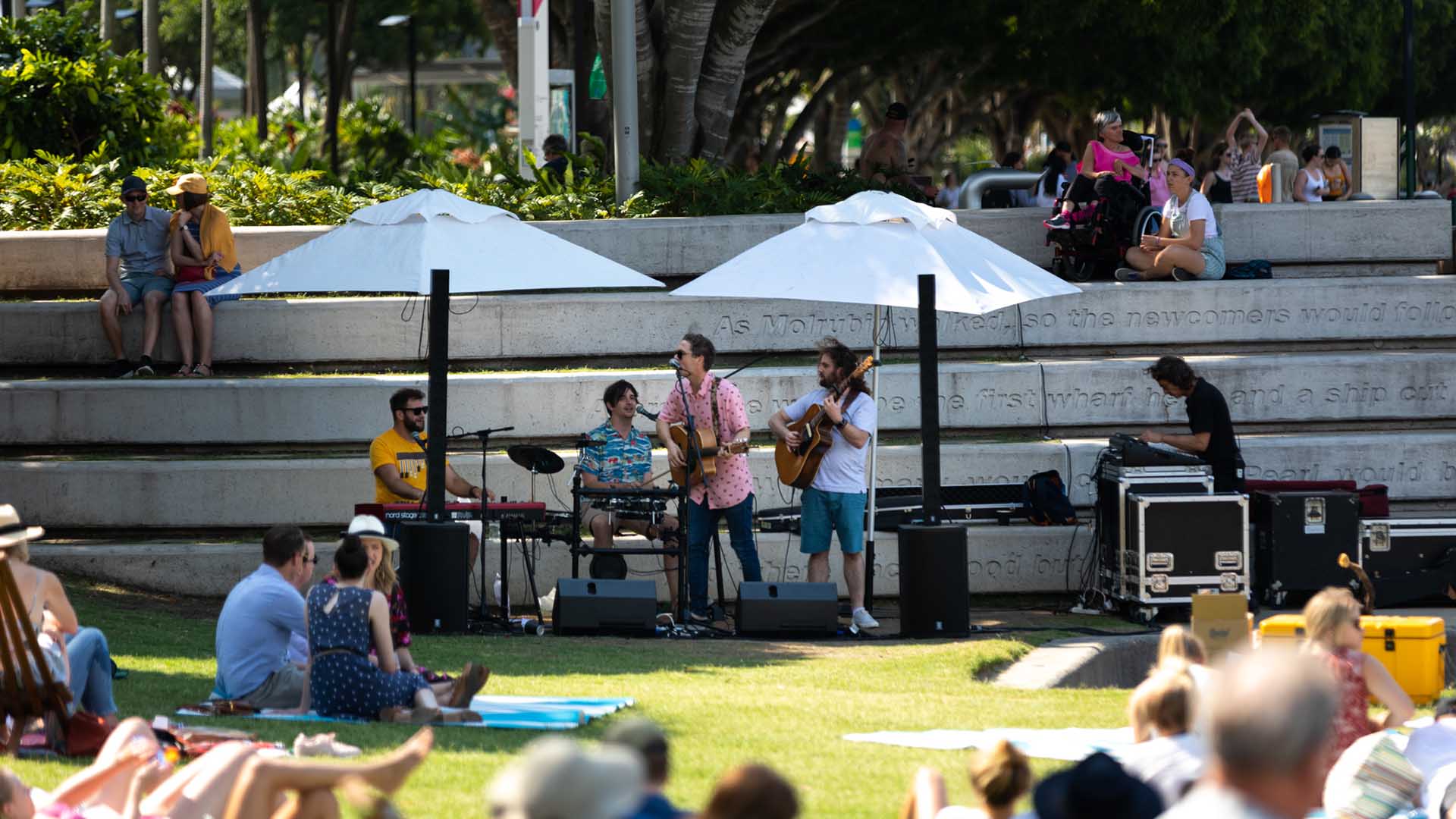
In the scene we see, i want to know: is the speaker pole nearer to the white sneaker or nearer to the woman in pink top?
the white sneaker

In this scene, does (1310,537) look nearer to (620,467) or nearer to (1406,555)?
(1406,555)

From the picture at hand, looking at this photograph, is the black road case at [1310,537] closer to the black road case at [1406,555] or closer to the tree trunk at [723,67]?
the black road case at [1406,555]

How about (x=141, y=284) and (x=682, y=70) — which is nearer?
(x=141, y=284)

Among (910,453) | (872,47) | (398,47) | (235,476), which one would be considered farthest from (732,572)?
(398,47)

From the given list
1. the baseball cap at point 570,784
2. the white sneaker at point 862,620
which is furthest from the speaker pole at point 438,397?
the baseball cap at point 570,784

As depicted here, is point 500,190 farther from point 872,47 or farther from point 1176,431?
point 872,47

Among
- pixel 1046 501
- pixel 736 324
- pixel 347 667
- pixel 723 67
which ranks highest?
pixel 723 67

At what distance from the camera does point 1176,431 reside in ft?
52.8

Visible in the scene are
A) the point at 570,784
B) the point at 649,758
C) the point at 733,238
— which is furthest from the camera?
the point at 733,238

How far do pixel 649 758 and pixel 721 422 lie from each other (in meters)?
8.25

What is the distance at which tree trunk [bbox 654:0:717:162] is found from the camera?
63.6 feet

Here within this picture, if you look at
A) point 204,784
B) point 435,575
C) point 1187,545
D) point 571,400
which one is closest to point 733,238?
point 571,400

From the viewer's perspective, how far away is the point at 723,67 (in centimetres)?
2056

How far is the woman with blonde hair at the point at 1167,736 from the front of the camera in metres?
6.11
